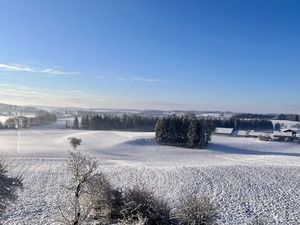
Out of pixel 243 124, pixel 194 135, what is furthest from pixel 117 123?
pixel 194 135

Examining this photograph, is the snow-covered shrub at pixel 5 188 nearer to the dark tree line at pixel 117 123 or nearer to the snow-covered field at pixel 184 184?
the snow-covered field at pixel 184 184

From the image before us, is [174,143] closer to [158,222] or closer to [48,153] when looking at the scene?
[48,153]

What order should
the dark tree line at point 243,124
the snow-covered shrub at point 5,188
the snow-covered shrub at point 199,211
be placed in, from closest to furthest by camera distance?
1. the snow-covered shrub at point 5,188
2. the snow-covered shrub at point 199,211
3. the dark tree line at point 243,124

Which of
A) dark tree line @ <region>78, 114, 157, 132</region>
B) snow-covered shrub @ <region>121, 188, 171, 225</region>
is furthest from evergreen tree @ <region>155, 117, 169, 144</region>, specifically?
snow-covered shrub @ <region>121, 188, 171, 225</region>

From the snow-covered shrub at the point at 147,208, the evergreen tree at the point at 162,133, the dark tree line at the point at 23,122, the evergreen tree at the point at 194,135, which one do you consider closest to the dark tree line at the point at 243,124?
the evergreen tree at the point at 194,135

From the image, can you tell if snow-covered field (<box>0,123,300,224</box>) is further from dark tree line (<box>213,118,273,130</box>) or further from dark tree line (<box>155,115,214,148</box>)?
dark tree line (<box>213,118,273,130</box>)

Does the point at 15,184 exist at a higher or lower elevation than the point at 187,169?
higher

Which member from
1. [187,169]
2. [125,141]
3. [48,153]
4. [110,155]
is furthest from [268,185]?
[125,141]

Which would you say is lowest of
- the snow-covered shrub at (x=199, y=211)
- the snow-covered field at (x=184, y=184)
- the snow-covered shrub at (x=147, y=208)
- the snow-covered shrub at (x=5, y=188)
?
the snow-covered field at (x=184, y=184)
